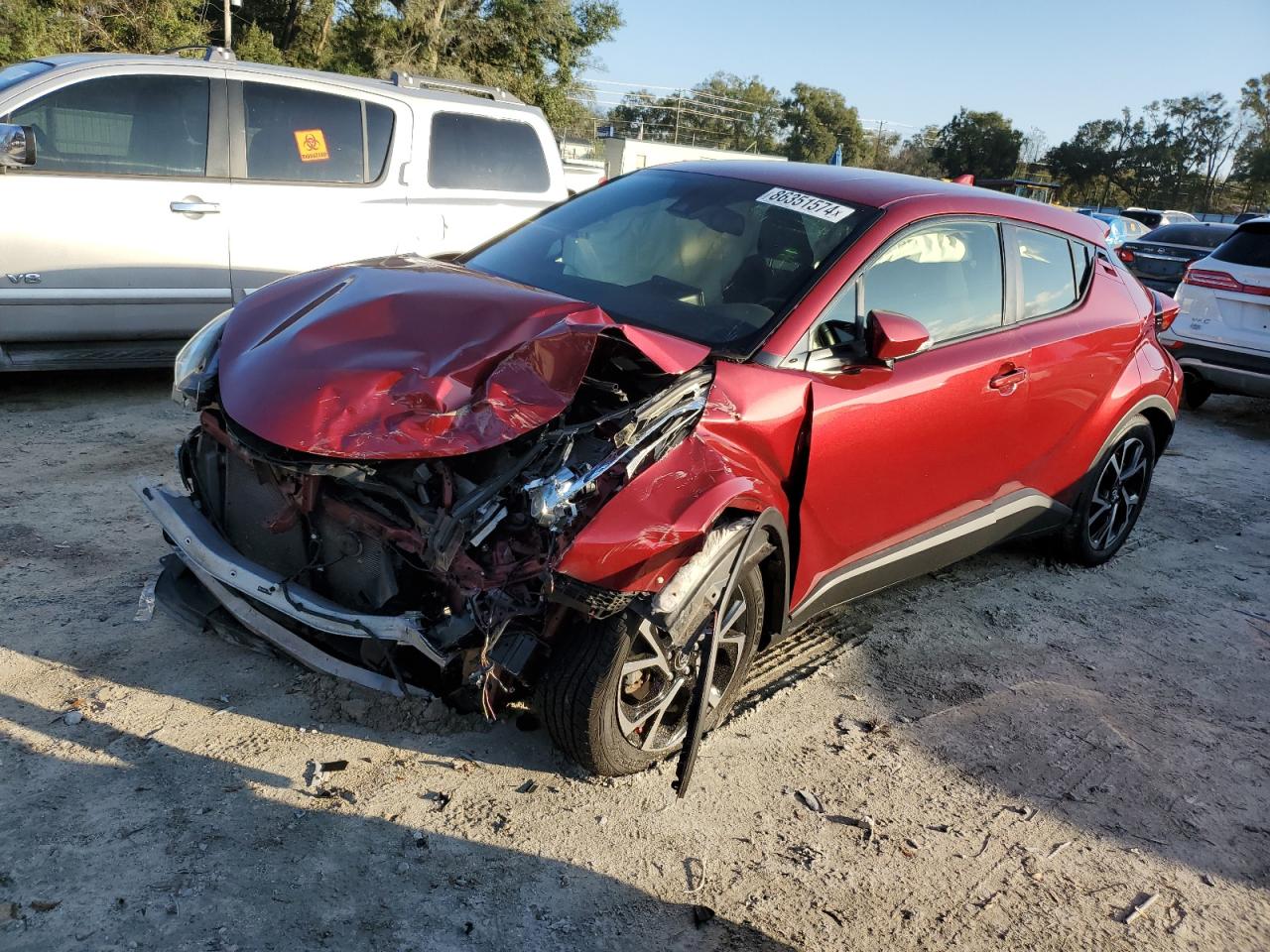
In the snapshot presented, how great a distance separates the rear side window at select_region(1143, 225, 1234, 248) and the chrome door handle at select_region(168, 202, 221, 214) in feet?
40.9

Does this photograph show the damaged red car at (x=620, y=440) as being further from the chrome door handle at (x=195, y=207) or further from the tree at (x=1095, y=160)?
the tree at (x=1095, y=160)

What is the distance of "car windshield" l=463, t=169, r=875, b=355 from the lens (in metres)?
3.38

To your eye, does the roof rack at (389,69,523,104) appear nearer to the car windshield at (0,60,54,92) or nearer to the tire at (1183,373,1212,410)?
the car windshield at (0,60,54,92)

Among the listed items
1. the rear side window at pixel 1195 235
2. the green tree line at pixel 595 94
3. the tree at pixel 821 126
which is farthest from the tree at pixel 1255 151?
the rear side window at pixel 1195 235

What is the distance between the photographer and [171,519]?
298 cm

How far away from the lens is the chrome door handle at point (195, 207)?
6.05 m

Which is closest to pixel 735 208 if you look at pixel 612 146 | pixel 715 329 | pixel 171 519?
pixel 715 329

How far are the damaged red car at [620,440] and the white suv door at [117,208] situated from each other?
286cm

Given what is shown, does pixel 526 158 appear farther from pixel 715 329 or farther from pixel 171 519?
pixel 171 519

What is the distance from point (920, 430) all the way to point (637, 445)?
133 centimetres

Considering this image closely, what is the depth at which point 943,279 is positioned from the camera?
3797 millimetres

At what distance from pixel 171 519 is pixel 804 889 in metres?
2.11

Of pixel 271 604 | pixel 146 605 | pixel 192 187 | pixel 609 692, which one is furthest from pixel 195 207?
pixel 609 692

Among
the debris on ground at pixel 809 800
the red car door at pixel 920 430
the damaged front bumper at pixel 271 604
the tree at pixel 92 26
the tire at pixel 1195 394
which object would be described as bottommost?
the debris on ground at pixel 809 800
